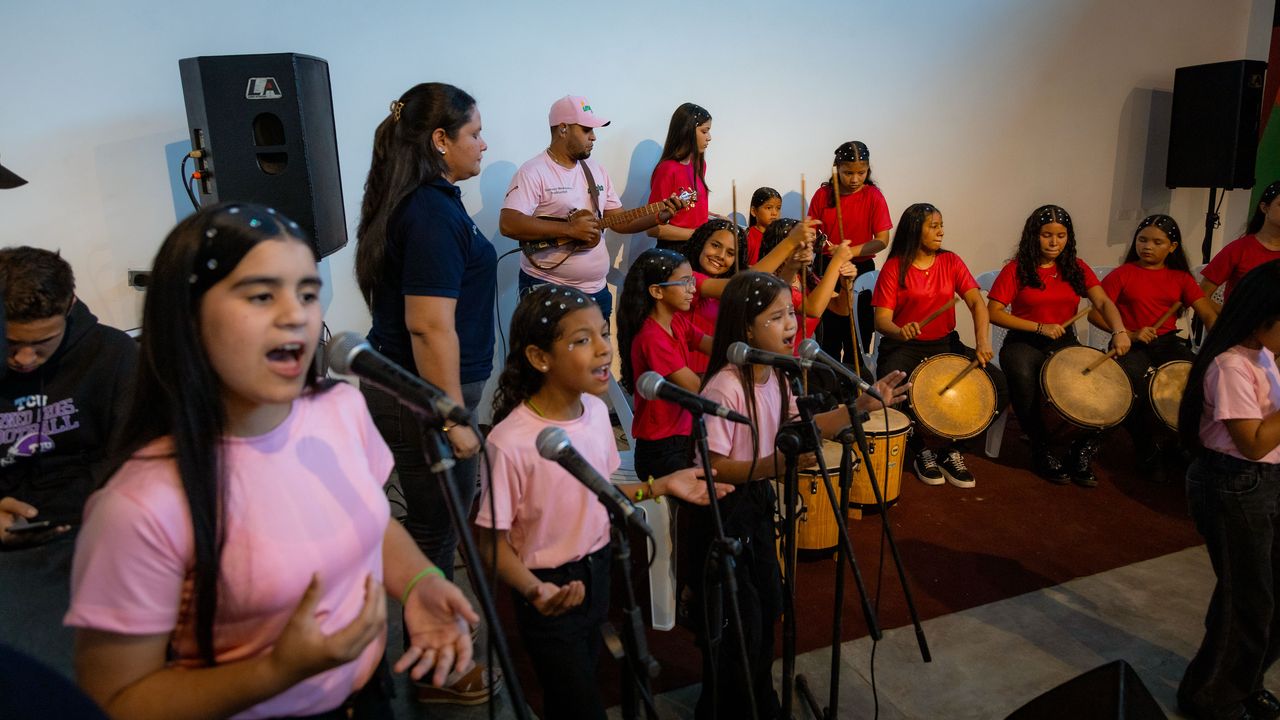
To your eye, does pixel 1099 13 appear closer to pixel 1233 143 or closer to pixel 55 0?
pixel 1233 143

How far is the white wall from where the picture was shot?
375 centimetres

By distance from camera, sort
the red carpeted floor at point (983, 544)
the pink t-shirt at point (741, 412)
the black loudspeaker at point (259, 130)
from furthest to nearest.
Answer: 1. the black loudspeaker at point (259, 130)
2. the red carpeted floor at point (983, 544)
3. the pink t-shirt at point (741, 412)

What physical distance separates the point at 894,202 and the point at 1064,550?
3101mm

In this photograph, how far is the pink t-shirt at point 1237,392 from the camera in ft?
7.33

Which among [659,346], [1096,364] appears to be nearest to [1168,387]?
[1096,364]

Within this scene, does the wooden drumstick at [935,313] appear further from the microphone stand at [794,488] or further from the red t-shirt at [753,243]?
the microphone stand at [794,488]

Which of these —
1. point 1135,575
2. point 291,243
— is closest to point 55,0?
point 291,243

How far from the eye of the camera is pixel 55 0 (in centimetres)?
360

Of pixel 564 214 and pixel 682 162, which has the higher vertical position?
pixel 682 162

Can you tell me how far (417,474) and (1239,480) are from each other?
2328 mm

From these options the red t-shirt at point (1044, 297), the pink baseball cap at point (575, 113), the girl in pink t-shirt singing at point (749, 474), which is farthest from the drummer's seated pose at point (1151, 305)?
the pink baseball cap at point (575, 113)

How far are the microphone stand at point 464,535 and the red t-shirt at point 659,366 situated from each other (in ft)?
5.15

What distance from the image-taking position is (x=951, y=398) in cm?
402

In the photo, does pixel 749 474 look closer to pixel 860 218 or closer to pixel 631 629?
pixel 631 629
